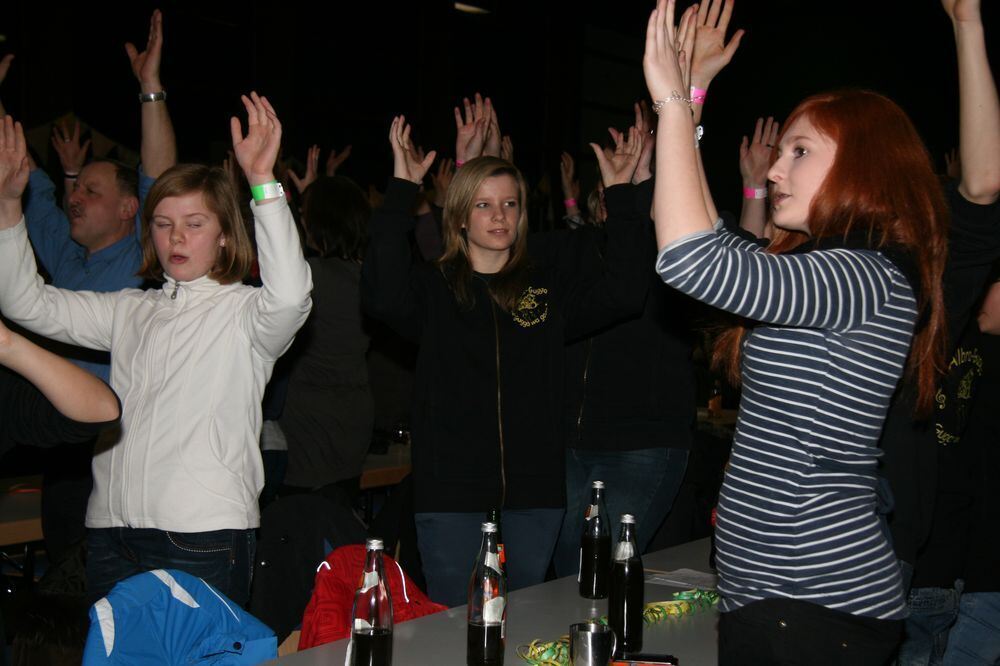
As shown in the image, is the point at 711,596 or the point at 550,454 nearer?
the point at 711,596

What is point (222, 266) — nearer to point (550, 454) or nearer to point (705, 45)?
point (550, 454)

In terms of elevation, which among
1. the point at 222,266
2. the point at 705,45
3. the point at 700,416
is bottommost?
the point at 700,416

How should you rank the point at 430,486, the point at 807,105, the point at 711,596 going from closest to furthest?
the point at 807,105, the point at 711,596, the point at 430,486

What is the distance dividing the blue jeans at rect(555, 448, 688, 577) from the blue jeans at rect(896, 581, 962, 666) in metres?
0.79

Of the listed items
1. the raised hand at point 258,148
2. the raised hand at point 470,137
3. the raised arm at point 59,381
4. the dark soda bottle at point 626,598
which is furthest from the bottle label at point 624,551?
the raised hand at point 470,137

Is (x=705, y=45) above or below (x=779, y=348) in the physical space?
above

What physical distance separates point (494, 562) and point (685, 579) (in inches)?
28.5

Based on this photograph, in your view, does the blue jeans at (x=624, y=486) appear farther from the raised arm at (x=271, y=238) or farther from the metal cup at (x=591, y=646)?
the metal cup at (x=591, y=646)

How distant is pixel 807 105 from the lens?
5.20 ft

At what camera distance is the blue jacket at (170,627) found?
168 centimetres

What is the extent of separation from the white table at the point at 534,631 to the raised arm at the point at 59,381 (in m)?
0.55

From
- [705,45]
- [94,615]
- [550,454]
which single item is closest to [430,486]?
[550,454]

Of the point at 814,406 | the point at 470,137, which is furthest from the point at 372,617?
the point at 470,137

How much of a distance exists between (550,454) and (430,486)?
358 millimetres
